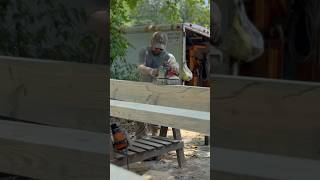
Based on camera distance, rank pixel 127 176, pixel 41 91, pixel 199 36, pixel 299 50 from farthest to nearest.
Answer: pixel 199 36 → pixel 127 176 → pixel 41 91 → pixel 299 50

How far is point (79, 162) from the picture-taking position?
135 centimetres

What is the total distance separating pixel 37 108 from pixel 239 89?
2.36 ft

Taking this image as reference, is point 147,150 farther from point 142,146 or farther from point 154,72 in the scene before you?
point 154,72

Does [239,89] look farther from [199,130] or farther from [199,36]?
[199,36]

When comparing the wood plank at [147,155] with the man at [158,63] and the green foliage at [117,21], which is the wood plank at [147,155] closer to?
the man at [158,63]

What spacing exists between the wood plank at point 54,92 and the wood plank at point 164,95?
10.0 ft

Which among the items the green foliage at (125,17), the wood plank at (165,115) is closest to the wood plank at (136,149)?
the wood plank at (165,115)

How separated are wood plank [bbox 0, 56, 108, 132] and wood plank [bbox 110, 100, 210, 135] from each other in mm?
2379

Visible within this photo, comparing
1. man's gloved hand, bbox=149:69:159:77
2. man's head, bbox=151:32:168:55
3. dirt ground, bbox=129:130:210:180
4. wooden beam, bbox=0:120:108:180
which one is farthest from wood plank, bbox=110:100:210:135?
wooden beam, bbox=0:120:108:180

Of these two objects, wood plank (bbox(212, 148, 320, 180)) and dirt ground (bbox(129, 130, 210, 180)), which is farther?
dirt ground (bbox(129, 130, 210, 180))

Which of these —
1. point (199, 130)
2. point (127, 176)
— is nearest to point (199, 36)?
point (199, 130)

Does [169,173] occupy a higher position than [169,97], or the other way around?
[169,97]

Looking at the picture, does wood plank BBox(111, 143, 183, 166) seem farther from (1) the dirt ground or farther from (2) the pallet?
(1) the dirt ground

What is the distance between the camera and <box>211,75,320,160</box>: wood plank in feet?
3.12
